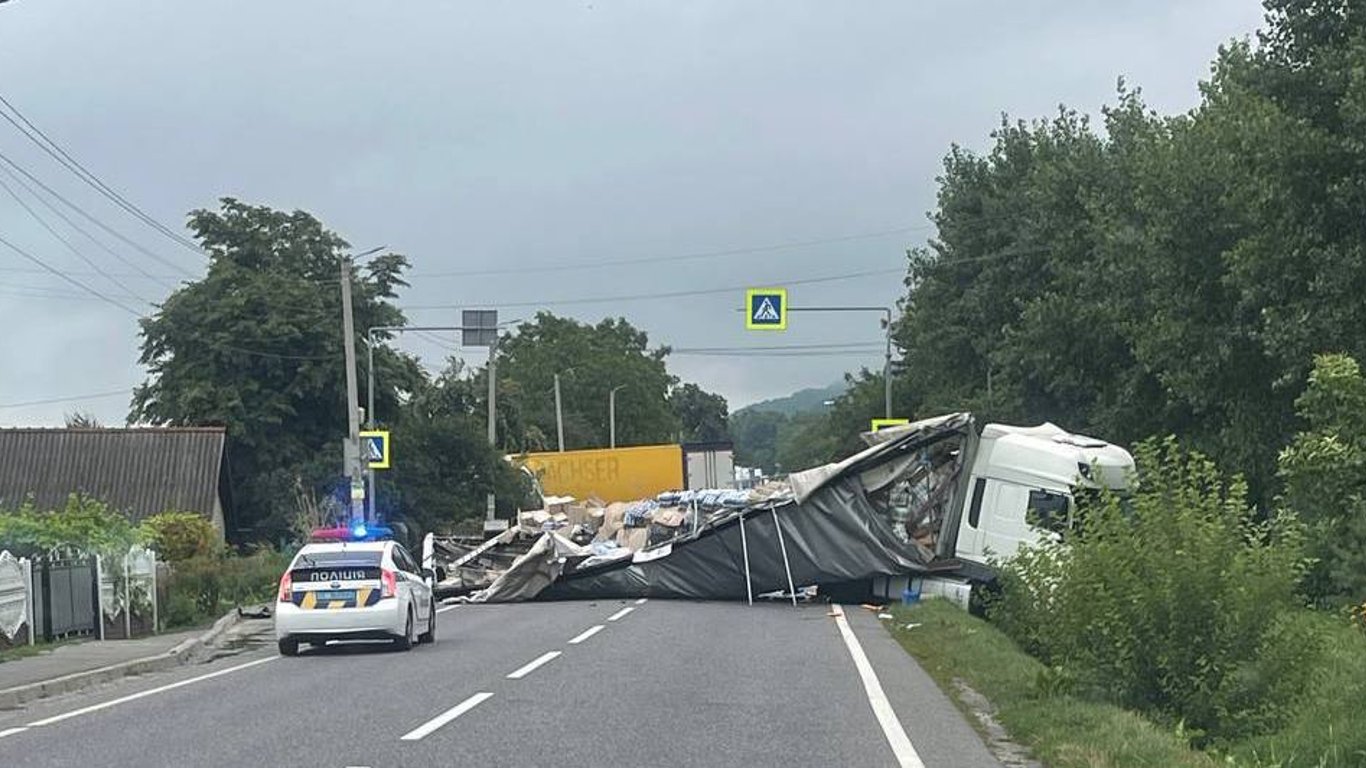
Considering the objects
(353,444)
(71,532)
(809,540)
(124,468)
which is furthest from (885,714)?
(124,468)

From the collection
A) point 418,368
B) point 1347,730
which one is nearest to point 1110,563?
point 1347,730

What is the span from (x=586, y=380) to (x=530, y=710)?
116m

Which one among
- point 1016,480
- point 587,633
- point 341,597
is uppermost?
point 1016,480

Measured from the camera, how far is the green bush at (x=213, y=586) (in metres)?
29.0

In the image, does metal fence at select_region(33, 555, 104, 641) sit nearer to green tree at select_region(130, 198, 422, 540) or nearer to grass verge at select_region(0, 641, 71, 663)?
grass verge at select_region(0, 641, 71, 663)

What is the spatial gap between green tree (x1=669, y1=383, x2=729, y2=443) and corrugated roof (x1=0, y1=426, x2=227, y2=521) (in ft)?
398

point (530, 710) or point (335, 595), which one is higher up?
point (335, 595)

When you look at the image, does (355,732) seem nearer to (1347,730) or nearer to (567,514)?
(1347,730)

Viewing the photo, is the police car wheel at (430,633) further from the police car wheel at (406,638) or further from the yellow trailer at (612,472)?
the yellow trailer at (612,472)

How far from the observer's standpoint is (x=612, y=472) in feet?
229

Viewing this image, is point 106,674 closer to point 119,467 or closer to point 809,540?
point 809,540

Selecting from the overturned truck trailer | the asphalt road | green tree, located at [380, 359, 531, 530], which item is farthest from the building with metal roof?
the asphalt road

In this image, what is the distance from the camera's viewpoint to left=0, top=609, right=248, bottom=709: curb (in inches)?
640

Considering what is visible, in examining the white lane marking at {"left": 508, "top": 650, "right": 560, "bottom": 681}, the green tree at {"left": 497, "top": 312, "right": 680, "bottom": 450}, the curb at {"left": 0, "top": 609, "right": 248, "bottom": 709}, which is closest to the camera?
the curb at {"left": 0, "top": 609, "right": 248, "bottom": 709}
